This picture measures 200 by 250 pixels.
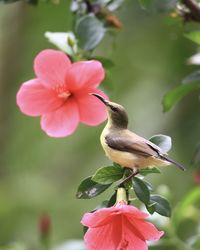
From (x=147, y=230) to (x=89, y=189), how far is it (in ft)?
0.30

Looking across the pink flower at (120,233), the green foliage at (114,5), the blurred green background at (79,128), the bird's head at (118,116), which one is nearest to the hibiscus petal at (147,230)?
the pink flower at (120,233)

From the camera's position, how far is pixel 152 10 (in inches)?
46.1

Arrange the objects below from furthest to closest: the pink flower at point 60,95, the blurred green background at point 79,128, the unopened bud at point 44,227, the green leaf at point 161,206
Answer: the blurred green background at point 79,128, the unopened bud at point 44,227, the pink flower at point 60,95, the green leaf at point 161,206

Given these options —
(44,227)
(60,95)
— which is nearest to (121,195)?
(60,95)

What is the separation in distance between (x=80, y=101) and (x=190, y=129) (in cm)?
158

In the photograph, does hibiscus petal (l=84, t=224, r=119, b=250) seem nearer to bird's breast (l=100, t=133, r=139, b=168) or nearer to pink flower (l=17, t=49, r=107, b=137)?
bird's breast (l=100, t=133, r=139, b=168)

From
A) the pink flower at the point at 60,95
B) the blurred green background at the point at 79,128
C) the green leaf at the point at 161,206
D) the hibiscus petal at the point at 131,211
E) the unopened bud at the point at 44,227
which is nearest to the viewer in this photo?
the hibiscus petal at the point at 131,211

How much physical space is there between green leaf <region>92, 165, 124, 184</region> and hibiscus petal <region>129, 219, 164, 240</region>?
0.06 m

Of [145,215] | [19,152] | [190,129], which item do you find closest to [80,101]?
[145,215]

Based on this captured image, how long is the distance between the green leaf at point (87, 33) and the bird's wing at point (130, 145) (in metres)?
0.29

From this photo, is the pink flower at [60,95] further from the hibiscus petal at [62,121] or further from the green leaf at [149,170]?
the green leaf at [149,170]

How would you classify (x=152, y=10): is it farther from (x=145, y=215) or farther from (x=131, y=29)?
(x=131, y=29)

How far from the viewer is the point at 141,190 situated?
0.86m

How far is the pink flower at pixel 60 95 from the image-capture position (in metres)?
1.03
